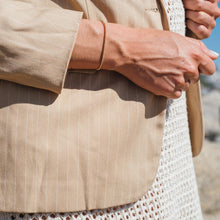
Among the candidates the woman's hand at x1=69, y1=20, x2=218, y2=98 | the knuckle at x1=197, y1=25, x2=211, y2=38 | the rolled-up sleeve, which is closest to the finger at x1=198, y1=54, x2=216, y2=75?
the woman's hand at x1=69, y1=20, x2=218, y2=98

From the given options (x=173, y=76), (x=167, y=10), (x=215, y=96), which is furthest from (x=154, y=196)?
(x=215, y=96)

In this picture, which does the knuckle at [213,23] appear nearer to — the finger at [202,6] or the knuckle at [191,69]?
the finger at [202,6]

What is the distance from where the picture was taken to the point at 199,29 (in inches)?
46.5

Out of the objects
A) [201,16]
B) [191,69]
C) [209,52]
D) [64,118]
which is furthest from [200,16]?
[64,118]

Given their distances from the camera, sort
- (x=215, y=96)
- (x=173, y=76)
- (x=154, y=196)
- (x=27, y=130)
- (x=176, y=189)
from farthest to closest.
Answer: (x=215, y=96), (x=176, y=189), (x=154, y=196), (x=173, y=76), (x=27, y=130)

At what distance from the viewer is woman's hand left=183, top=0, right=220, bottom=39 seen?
1.16 meters

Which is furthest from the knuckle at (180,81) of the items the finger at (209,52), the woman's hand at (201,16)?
the woman's hand at (201,16)

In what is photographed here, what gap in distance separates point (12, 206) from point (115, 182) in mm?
258

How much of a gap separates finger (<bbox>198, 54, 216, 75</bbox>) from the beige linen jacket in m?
0.16

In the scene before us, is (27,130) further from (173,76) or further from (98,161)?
(173,76)

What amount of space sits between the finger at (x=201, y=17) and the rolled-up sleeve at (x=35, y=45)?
0.45 metres

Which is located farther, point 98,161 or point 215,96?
point 215,96

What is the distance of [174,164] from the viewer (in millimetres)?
1158

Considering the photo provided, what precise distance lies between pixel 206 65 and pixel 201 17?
203mm
